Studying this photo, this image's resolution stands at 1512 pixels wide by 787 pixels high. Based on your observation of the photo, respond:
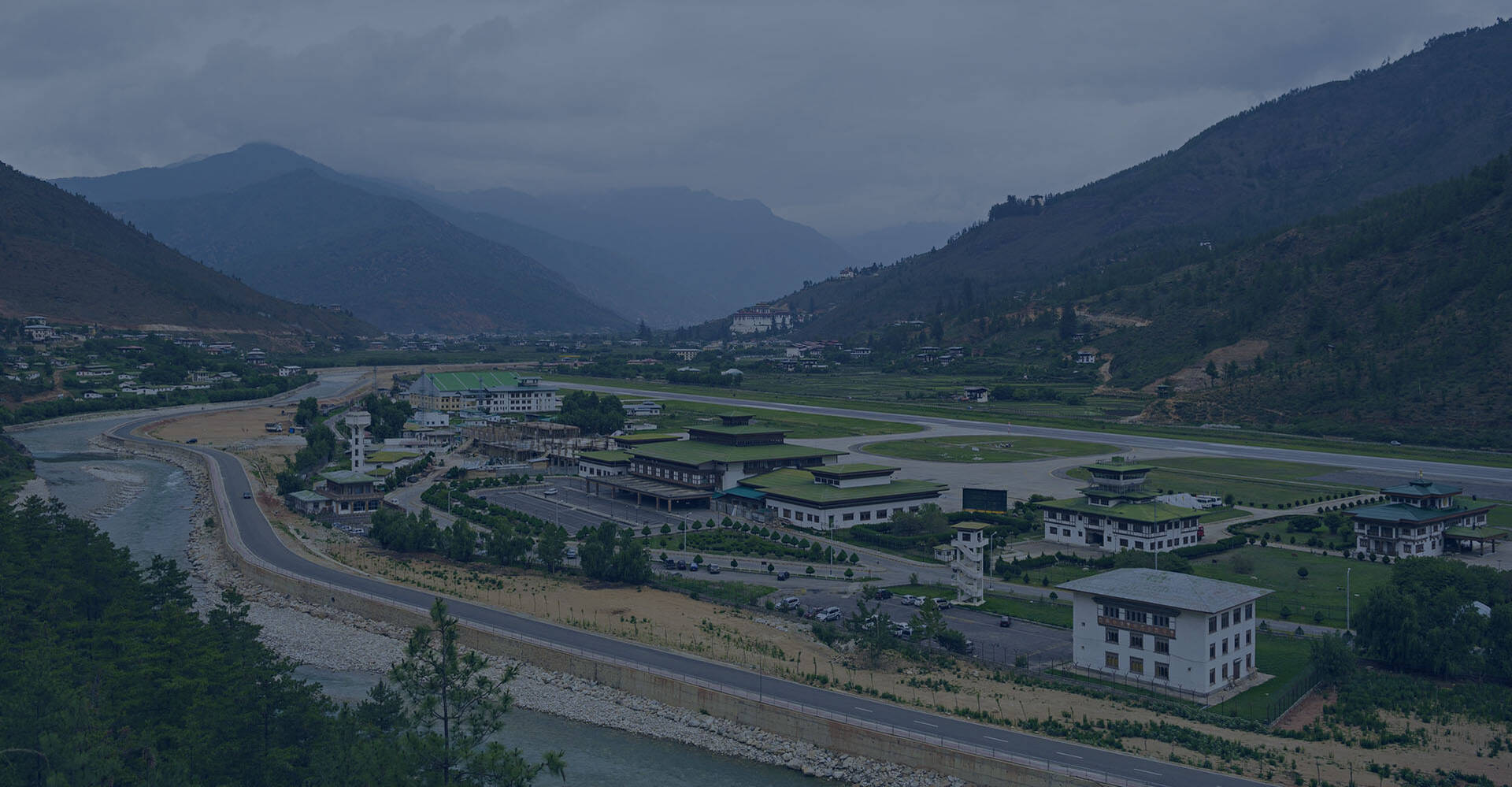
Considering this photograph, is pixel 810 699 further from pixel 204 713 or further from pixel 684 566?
pixel 684 566

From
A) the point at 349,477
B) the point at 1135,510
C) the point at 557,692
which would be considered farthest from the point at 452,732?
the point at 349,477

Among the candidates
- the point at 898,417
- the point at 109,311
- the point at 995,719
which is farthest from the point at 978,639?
the point at 109,311

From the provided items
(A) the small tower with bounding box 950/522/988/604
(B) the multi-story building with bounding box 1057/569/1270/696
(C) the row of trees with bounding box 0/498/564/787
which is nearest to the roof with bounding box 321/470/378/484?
(C) the row of trees with bounding box 0/498/564/787

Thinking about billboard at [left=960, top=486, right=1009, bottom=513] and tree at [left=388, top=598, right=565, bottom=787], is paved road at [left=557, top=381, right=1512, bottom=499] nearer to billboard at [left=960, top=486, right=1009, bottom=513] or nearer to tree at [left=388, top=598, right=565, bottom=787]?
billboard at [left=960, top=486, right=1009, bottom=513]

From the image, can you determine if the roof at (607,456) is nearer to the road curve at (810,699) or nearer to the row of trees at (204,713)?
the road curve at (810,699)

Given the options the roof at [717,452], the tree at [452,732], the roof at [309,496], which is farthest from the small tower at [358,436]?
the tree at [452,732]

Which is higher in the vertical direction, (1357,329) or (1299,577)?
(1357,329)
